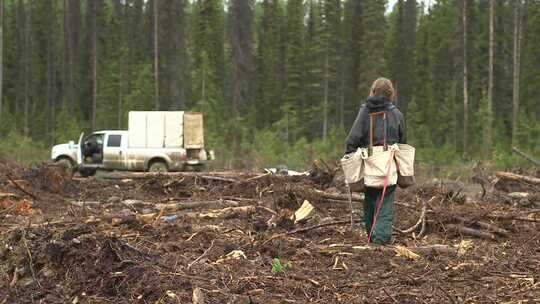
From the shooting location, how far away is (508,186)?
1441 cm

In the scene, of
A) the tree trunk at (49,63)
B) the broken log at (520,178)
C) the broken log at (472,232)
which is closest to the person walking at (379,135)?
the broken log at (472,232)

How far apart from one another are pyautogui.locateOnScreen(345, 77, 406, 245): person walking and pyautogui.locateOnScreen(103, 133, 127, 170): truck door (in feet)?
52.6

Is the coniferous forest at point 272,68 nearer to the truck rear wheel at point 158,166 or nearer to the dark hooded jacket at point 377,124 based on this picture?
the truck rear wheel at point 158,166

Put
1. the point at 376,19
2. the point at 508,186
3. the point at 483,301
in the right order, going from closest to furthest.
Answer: the point at 483,301, the point at 508,186, the point at 376,19

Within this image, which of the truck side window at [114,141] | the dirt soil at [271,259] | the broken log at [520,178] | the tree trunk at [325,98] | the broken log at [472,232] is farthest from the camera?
the tree trunk at [325,98]

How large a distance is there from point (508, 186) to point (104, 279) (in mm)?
11263

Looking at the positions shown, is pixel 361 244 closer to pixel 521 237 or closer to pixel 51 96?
pixel 521 237

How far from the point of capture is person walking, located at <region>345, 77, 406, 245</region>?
23.8 ft

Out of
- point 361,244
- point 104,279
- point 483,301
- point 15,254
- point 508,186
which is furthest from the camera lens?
point 508,186

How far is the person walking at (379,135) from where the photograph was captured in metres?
7.25

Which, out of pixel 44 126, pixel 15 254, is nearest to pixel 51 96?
pixel 44 126

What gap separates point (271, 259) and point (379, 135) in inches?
78.8

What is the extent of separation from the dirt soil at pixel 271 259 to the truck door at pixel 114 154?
37.4 feet

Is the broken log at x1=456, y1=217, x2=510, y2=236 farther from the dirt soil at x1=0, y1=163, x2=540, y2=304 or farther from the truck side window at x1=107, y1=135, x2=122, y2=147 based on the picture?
the truck side window at x1=107, y1=135, x2=122, y2=147
